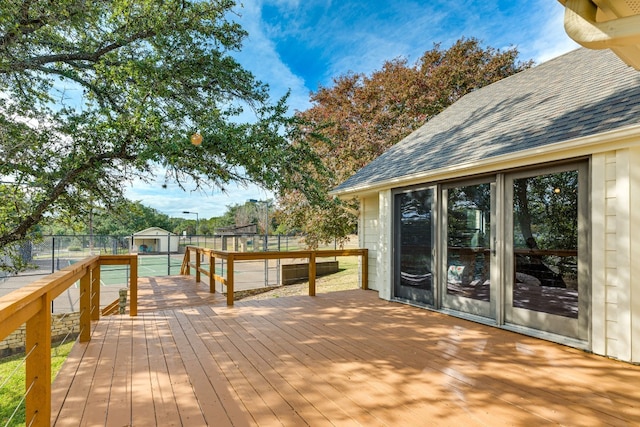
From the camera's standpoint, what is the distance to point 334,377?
8.59 feet

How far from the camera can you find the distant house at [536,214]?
295 cm

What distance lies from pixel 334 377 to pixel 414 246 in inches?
113

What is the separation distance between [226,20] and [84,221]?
4804 millimetres

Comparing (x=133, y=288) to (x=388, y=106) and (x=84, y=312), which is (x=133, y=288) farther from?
(x=388, y=106)

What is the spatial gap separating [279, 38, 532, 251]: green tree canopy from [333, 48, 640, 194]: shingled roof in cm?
403

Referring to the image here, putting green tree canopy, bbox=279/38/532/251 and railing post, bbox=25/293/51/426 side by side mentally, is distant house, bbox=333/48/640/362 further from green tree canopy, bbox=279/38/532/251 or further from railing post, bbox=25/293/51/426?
green tree canopy, bbox=279/38/532/251

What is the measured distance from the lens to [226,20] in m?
6.01

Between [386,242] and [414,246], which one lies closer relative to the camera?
[414,246]

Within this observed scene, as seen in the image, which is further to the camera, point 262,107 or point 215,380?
point 262,107

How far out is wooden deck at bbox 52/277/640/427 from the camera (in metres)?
2.07

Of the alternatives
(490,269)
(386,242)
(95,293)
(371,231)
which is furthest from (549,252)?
(95,293)

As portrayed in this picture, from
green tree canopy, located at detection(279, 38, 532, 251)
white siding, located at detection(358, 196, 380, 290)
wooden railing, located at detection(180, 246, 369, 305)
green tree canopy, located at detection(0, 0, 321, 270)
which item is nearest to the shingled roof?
white siding, located at detection(358, 196, 380, 290)

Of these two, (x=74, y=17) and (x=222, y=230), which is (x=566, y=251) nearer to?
(x=74, y=17)

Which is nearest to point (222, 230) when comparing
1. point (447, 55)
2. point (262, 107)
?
point (447, 55)
